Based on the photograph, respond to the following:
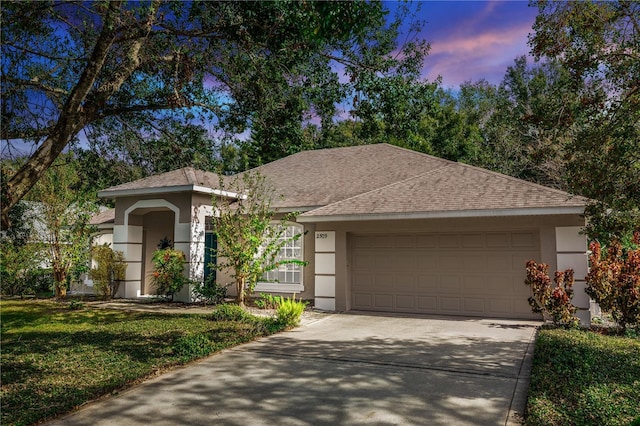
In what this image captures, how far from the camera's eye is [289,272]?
1409 cm

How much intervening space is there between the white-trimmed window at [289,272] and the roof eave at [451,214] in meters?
1.78

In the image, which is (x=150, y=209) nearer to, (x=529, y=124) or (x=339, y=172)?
(x=339, y=172)

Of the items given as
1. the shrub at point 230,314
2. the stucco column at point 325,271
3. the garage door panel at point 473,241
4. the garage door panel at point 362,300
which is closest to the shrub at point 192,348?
the shrub at point 230,314

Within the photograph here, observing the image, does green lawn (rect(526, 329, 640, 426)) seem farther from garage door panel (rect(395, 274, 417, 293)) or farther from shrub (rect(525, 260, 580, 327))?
garage door panel (rect(395, 274, 417, 293))

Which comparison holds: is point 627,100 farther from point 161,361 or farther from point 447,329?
point 161,361

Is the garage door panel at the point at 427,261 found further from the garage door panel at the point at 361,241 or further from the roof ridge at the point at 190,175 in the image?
the roof ridge at the point at 190,175

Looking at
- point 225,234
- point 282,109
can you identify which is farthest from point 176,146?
point 225,234

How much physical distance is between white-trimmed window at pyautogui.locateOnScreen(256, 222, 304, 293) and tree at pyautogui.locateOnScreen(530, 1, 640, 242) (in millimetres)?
7983

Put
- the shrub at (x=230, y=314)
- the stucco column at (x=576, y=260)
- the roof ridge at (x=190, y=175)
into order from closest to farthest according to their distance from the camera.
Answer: the stucco column at (x=576, y=260), the shrub at (x=230, y=314), the roof ridge at (x=190, y=175)

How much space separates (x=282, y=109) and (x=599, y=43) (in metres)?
5.89

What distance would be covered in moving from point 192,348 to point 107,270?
9.32 metres

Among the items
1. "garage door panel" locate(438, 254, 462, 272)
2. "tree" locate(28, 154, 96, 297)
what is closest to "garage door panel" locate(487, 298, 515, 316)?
"garage door panel" locate(438, 254, 462, 272)

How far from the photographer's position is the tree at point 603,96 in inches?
292

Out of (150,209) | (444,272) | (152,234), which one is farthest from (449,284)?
(152,234)
